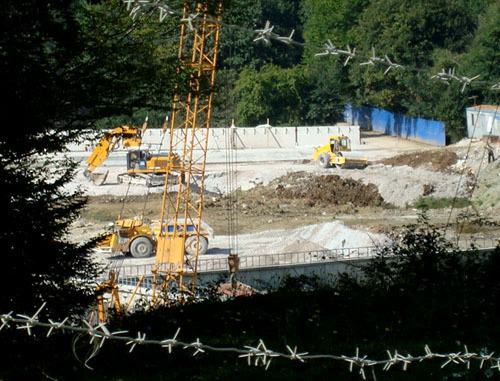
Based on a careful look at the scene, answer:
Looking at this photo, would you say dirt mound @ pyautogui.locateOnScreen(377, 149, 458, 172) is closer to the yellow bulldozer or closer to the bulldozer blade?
the yellow bulldozer

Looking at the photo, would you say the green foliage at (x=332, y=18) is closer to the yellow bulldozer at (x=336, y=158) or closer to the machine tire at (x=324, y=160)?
the yellow bulldozer at (x=336, y=158)

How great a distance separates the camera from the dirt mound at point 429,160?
38281mm

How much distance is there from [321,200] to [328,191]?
0.83m

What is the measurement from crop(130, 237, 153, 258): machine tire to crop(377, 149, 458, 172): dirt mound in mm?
17874

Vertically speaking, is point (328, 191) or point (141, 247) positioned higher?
point (328, 191)

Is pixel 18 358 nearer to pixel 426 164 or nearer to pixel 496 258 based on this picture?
pixel 496 258

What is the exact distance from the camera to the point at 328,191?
114 feet

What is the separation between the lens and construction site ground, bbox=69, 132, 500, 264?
26.2 meters

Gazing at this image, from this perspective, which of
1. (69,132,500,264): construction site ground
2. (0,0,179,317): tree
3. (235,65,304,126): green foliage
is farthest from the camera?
(235,65,304,126): green foliage

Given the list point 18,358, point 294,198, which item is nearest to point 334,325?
point 18,358

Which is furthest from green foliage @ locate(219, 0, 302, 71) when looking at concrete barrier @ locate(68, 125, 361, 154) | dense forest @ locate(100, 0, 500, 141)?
concrete barrier @ locate(68, 125, 361, 154)

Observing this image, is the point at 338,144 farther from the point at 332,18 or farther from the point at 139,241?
the point at 332,18

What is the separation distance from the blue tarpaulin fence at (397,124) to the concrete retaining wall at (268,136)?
3.94 meters

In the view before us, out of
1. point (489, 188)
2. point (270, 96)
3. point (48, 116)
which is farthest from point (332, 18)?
point (48, 116)
